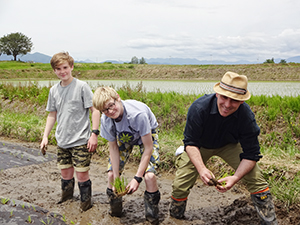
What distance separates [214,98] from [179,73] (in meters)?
20.0

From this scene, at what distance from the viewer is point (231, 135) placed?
276cm

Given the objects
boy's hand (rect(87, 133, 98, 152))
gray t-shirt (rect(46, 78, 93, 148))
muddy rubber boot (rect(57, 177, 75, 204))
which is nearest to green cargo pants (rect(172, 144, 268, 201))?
boy's hand (rect(87, 133, 98, 152))

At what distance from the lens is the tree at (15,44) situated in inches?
2581

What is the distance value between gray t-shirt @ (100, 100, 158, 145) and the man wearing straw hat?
471 millimetres

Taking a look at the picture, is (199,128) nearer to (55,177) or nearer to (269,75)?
(55,177)

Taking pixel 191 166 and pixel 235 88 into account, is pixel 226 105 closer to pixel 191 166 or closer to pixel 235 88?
pixel 235 88

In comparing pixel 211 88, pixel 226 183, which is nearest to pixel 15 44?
pixel 211 88

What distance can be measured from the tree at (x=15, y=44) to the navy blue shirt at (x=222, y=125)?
7128cm

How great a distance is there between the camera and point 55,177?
167 inches

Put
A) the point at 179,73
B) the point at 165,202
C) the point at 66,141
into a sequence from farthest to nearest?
the point at 179,73 < the point at 165,202 < the point at 66,141

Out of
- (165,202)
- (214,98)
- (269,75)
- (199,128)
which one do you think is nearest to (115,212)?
(165,202)

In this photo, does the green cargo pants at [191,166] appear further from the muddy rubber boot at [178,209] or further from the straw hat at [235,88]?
the straw hat at [235,88]

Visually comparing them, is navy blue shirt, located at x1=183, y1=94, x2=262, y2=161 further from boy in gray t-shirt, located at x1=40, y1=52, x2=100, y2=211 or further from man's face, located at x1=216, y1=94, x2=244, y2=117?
boy in gray t-shirt, located at x1=40, y1=52, x2=100, y2=211

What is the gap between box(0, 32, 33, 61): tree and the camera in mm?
65562
